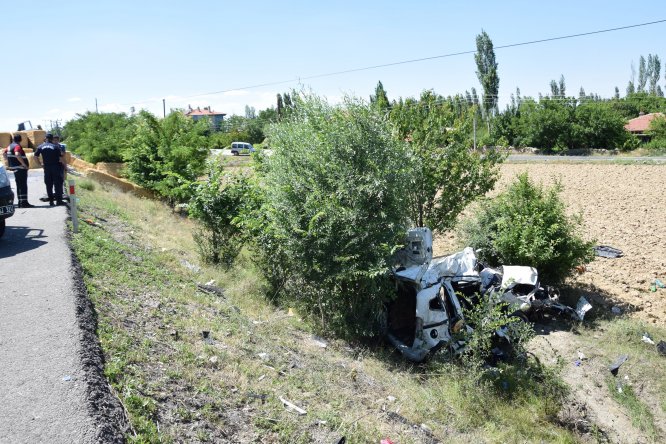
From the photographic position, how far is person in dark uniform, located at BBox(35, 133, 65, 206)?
13.6 metres

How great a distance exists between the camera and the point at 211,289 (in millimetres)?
10844

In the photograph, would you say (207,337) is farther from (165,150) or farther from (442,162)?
(165,150)

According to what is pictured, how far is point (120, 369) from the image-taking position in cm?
572

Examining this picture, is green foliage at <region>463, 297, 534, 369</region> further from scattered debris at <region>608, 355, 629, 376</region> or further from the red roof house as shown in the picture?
the red roof house

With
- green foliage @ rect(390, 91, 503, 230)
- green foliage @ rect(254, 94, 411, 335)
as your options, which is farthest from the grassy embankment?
green foliage @ rect(390, 91, 503, 230)

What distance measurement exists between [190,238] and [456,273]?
8398 millimetres

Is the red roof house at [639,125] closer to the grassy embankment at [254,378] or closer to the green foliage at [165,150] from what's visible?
the green foliage at [165,150]

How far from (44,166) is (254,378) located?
9.77 meters

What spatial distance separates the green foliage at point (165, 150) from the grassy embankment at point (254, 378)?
9.24 m

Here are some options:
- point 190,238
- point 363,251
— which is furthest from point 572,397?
point 190,238

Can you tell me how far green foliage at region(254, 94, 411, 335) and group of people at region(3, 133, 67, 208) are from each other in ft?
20.3

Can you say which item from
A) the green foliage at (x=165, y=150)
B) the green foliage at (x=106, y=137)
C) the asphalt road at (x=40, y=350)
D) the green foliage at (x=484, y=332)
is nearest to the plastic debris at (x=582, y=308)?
the green foliage at (x=484, y=332)

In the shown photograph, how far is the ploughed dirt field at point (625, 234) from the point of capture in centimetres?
1338

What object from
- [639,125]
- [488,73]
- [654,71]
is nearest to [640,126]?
[639,125]
